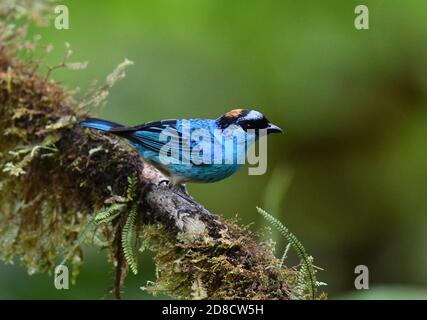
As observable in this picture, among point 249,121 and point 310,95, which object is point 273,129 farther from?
point 310,95

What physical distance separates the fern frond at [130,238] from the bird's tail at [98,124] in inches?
16.0

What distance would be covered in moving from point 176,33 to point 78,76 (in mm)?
895

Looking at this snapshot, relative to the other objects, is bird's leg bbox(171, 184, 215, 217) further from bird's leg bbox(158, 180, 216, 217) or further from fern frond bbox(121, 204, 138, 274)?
fern frond bbox(121, 204, 138, 274)

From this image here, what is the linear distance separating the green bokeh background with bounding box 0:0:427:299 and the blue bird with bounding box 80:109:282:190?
57.8 inches

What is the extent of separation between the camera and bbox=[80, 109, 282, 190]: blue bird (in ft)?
9.71

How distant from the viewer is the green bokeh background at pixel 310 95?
4.55 m

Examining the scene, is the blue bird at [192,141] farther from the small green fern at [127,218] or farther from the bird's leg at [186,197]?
the small green fern at [127,218]

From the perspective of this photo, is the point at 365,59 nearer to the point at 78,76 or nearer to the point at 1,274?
the point at 78,76

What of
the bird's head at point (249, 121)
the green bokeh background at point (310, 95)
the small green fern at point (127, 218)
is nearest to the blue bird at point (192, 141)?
the bird's head at point (249, 121)

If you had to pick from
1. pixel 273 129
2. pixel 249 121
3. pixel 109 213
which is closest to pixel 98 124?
pixel 109 213

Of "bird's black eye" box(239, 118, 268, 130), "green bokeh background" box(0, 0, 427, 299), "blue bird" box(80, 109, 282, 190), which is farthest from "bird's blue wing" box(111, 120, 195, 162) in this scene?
"green bokeh background" box(0, 0, 427, 299)

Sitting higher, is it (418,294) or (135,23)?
(135,23)

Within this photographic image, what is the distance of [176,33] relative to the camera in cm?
489
